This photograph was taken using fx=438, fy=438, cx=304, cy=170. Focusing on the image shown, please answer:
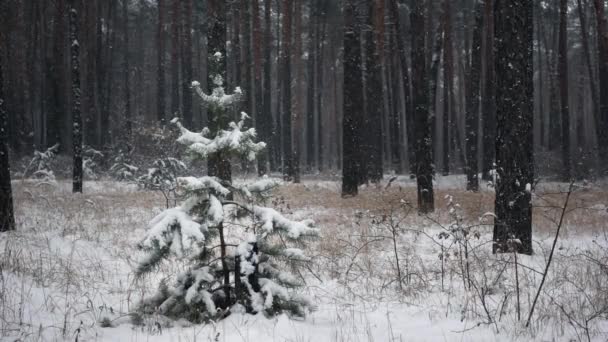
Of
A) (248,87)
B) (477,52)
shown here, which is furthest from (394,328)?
(248,87)

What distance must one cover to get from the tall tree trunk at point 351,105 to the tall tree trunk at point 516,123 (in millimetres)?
7022

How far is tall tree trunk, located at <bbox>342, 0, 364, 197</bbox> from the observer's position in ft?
43.3

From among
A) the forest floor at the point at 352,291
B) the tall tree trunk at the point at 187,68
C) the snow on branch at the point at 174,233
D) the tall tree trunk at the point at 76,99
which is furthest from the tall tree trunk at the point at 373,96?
the snow on branch at the point at 174,233

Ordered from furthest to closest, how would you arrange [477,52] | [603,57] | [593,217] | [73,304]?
[603,57] → [477,52] → [593,217] → [73,304]

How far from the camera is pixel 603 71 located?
56.8 ft

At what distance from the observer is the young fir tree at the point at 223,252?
375 cm

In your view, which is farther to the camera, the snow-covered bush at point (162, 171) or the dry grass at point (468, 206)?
the snow-covered bush at point (162, 171)

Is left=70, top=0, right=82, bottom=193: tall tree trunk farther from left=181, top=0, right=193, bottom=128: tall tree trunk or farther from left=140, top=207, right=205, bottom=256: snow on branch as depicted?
left=181, top=0, right=193, bottom=128: tall tree trunk

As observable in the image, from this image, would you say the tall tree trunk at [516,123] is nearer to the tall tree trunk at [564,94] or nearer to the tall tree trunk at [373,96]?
the tall tree trunk at [373,96]

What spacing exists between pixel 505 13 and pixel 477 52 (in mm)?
10031

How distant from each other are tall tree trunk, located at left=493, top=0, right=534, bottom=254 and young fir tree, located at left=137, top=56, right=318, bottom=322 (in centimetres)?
363

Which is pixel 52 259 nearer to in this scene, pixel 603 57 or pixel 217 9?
pixel 217 9

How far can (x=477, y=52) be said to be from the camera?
15.5m

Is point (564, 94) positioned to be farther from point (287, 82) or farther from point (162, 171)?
point (162, 171)
